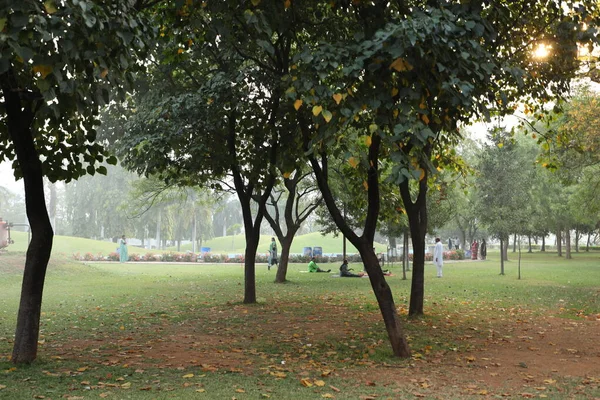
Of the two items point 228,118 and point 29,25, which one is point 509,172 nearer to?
point 228,118

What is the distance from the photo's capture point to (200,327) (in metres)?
11.0

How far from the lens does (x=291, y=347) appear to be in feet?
29.4

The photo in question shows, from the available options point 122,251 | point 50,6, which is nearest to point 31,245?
point 50,6

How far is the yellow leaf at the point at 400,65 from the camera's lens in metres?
6.32

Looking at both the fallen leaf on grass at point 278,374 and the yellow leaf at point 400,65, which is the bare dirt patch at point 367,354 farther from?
the yellow leaf at point 400,65

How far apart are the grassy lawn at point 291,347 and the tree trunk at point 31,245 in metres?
0.32

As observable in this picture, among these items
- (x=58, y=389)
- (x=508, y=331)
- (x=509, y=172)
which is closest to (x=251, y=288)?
(x=508, y=331)

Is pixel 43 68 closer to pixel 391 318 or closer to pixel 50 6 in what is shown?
pixel 50 6

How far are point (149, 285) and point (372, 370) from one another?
15.2 meters

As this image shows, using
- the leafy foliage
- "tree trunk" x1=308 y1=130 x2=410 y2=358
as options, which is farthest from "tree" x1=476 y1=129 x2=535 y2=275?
the leafy foliage

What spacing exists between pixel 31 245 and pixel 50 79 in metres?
2.48

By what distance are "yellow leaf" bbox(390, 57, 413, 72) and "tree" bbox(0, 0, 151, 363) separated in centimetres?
265

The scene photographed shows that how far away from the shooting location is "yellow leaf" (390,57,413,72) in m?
6.32

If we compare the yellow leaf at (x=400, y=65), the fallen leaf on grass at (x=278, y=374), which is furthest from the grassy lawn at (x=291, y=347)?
the yellow leaf at (x=400, y=65)
